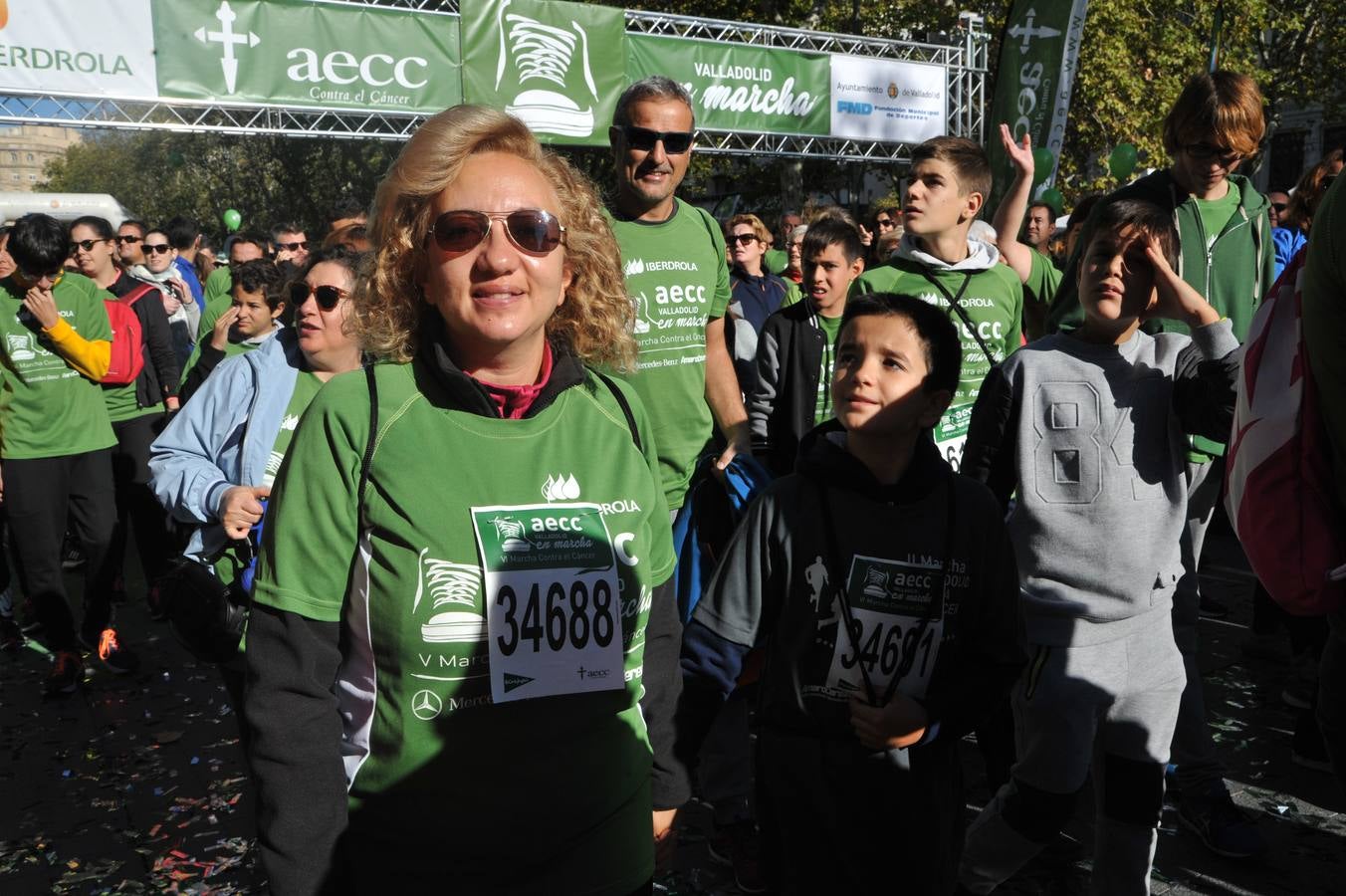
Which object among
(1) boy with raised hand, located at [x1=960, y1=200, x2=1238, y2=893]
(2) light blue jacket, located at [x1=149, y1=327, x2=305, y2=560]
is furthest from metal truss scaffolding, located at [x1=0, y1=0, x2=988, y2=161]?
(1) boy with raised hand, located at [x1=960, y1=200, x2=1238, y2=893]

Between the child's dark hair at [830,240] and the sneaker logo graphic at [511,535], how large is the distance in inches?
147

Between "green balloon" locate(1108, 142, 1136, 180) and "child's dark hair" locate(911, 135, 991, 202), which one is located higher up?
"green balloon" locate(1108, 142, 1136, 180)

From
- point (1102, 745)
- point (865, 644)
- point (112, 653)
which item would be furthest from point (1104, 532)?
point (112, 653)

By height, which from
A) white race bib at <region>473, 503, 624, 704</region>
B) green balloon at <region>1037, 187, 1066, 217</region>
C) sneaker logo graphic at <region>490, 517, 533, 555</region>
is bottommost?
white race bib at <region>473, 503, 624, 704</region>

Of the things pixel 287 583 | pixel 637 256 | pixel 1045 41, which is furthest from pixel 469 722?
pixel 1045 41

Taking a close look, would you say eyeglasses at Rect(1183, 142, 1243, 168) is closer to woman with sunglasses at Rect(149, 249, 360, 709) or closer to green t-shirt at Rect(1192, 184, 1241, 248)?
green t-shirt at Rect(1192, 184, 1241, 248)

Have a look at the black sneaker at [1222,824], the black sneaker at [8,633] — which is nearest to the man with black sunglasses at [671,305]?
the black sneaker at [1222,824]

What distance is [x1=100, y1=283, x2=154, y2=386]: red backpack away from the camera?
624cm

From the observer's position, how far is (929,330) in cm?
263

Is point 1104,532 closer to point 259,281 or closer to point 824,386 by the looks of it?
point 824,386

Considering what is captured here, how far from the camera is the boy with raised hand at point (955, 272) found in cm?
416

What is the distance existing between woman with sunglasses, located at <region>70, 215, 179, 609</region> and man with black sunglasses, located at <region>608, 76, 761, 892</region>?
4.53 meters

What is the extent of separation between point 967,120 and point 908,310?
46.9 ft

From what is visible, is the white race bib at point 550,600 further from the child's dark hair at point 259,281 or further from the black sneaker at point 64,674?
the black sneaker at point 64,674
